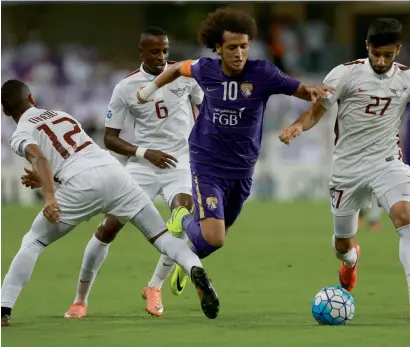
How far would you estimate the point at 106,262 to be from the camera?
14461 mm

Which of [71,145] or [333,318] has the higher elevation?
[71,145]

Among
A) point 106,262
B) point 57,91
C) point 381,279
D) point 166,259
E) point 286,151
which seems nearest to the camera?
point 166,259

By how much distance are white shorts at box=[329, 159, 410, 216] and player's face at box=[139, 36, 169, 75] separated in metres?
1.97

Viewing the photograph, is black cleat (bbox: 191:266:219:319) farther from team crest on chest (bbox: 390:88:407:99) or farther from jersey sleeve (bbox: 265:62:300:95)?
team crest on chest (bbox: 390:88:407:99)

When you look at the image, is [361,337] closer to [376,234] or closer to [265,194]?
[376,234]

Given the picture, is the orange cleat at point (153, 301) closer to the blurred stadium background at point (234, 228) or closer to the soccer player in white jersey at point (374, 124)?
the blurred stadium background at point (234, 228)

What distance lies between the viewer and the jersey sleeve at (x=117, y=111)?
10807 millimetres

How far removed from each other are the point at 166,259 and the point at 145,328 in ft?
5.50

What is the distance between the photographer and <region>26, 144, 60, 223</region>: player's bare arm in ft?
28.6

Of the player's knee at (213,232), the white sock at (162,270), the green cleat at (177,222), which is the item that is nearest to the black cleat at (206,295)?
the player's knee at (213,232)

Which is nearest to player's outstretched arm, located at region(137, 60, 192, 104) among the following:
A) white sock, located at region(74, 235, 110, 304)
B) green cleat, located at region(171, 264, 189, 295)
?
white sock, located at region(74, 235, 110, 304)

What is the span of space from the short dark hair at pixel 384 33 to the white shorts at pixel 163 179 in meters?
2.37

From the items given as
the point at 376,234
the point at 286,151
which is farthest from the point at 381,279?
the point at 286,151

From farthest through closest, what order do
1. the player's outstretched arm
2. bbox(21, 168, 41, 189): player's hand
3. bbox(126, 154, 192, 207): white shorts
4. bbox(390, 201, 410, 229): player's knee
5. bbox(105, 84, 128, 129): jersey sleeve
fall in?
1. bbox(105, 84, 128, 129): jersey sleeve
2. bbox(126, 154, 192, 207): white shorts
3. the player's outstretched arm
4. bbox(390, 201, 410, 229): player's knee
5. bbox(21, 168, 41, 189): player's hand
